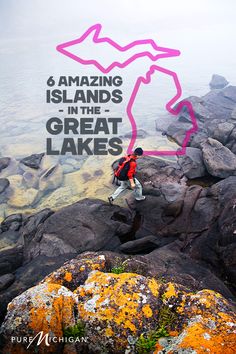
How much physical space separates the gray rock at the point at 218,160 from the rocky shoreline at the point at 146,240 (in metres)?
0.06

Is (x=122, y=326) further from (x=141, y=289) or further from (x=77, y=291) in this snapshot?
(x=77, y=291)

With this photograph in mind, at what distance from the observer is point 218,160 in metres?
18.0

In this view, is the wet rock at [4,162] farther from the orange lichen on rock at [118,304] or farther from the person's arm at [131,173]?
the orange lichen on rock at [118,304]

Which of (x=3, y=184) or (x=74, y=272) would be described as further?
(x=3, y=184)

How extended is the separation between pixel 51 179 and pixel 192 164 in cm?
999

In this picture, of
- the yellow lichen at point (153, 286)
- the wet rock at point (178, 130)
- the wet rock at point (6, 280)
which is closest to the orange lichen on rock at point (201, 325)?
the yellow lichen at point (153, 286)

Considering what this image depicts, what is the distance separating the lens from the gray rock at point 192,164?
18080mm

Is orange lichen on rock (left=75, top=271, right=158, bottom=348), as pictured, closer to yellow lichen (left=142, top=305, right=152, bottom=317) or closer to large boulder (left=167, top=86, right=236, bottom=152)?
yellow lichen (left=142, top=305, right=152, bottom=317)

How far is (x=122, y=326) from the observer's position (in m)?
5.46

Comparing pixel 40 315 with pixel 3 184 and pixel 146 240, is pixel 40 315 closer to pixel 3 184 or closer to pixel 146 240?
pixel 146 240

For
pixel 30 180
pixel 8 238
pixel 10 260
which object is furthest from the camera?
pixel 30 180

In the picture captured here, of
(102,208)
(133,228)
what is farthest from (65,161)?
(133,228)

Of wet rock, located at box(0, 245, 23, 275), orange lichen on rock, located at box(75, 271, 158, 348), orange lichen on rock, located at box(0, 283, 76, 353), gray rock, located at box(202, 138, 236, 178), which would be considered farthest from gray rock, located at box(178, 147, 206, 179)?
orange lichen on rock, located at box(0, 283, 76, 353)

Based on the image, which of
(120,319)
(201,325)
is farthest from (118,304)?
(201,325)
